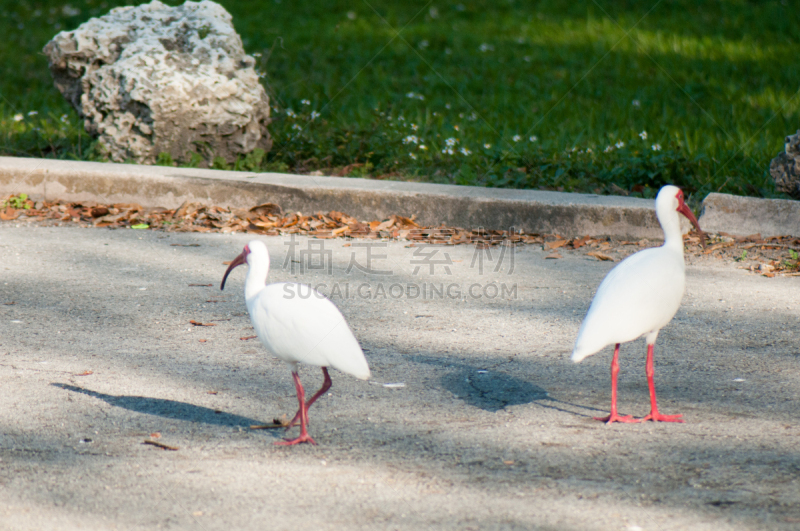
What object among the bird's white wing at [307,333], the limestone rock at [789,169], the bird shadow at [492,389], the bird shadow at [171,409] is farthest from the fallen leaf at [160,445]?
the limestone rock at [789,169]

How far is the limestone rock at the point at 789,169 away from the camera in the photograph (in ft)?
18.6

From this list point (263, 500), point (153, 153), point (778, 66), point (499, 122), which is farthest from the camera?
point (778, 66)

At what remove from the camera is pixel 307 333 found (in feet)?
9.12

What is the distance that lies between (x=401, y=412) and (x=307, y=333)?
1.91ft

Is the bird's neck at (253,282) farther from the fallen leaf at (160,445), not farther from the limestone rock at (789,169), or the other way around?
the limestone rock at (789,169)

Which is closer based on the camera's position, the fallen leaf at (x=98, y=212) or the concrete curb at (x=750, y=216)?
the concrete curb at (x=750, y=216)

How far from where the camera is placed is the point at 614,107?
9461mm

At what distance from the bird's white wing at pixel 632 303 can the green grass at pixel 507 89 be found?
3506 millimetres

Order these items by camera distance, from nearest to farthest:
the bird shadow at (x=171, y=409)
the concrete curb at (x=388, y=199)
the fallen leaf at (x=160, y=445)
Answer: the fallen leaf at (x=160, y=445), the bird shadow at (x=171, y=409), the concrete curb at (x=388, y=199)

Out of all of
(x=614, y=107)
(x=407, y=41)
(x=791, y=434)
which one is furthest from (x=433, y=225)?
(x=407, y=41)

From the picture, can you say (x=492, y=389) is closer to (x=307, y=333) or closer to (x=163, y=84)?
(x=307, y=333)

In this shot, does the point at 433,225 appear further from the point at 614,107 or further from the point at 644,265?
the point at 614,107

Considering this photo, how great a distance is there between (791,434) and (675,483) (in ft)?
2.12

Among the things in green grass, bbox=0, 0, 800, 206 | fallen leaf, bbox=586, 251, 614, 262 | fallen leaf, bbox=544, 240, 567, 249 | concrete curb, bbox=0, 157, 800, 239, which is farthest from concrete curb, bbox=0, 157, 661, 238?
green grass, bbox=0, 0, 800, 206
